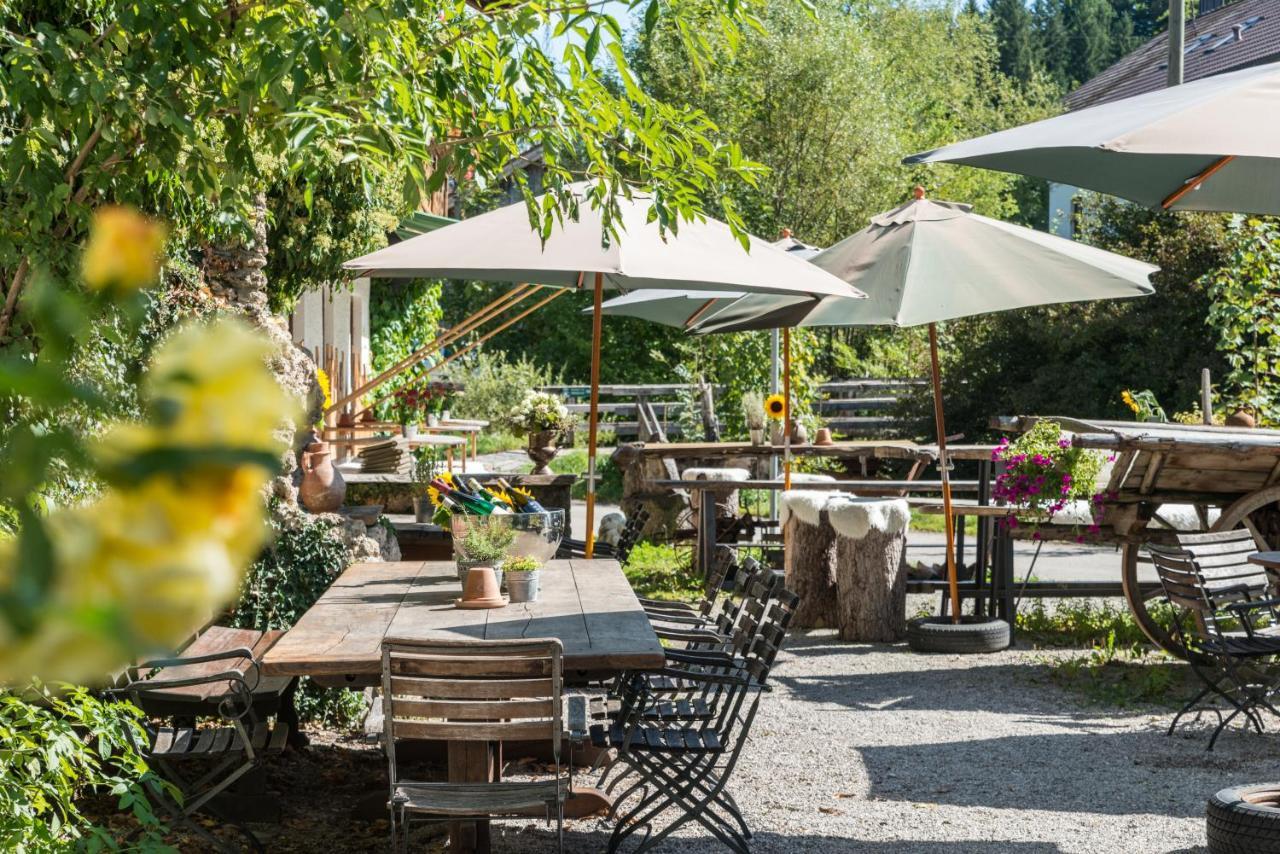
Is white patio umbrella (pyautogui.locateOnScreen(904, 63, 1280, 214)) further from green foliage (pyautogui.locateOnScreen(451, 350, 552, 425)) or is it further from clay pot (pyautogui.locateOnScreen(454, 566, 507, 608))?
green foliage (pyautogui.locateOnScreen(451, 350, 552, 425))

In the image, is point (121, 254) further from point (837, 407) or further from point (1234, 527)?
point (837, 407)

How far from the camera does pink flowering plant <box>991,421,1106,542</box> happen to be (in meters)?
7.38

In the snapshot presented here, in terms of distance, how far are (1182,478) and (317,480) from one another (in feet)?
15.1

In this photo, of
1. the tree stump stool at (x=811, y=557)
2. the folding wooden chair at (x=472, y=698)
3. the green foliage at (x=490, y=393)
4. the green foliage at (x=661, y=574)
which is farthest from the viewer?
the green foliage at (x=490, y=393)

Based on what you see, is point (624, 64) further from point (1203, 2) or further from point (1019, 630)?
point (1203, 2)

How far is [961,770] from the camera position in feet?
18.1

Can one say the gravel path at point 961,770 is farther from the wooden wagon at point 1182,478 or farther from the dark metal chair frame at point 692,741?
the wooden wagon at point 1182,478

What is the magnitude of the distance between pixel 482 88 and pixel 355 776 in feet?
10.2

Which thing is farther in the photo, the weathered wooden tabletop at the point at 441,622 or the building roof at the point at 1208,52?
the building roof at the point at 1208,52

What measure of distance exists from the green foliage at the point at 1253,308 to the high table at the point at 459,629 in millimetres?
7778

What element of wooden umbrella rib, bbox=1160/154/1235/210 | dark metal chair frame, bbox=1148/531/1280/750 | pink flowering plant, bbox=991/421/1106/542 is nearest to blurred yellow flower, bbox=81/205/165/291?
wooden umbrella rib, bbox=1160/154/1235/210

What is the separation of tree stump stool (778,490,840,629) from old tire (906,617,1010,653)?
88 cm

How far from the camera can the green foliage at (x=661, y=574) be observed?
32.7 feet

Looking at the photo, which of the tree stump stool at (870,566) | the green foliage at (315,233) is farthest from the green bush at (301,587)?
the tree stump stool at (870,566)
